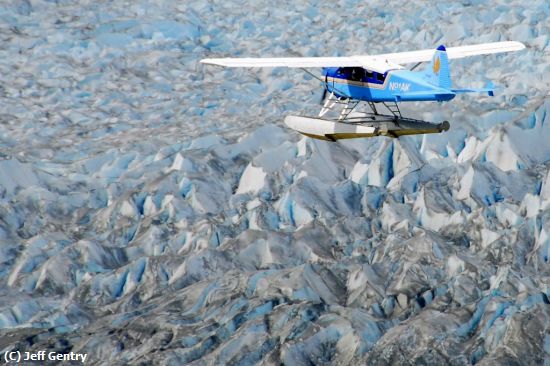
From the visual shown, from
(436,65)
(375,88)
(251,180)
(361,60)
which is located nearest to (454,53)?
(361,60)

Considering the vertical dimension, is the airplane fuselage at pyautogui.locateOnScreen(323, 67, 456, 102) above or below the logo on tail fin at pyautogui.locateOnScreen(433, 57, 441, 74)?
below

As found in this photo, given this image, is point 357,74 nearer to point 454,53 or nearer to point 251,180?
point 454,53

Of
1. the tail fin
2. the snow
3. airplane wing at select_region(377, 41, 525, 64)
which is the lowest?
the snow

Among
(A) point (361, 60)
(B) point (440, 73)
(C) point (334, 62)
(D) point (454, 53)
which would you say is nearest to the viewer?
(B) point (440, 73)

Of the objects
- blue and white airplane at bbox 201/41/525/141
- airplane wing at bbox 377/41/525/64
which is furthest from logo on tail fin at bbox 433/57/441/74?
airplane wing at bbox 377/41/525/64

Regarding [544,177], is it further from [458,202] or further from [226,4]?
[226,4]

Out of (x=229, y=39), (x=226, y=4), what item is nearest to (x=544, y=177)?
(x=229, y=39)

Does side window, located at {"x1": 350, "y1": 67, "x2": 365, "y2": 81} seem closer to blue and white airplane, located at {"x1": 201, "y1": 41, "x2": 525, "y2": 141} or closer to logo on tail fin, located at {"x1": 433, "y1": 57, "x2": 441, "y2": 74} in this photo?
blue and white airplane, located at {"x1": 201, "y1": 41, "x2": 525, "y2": 141}
